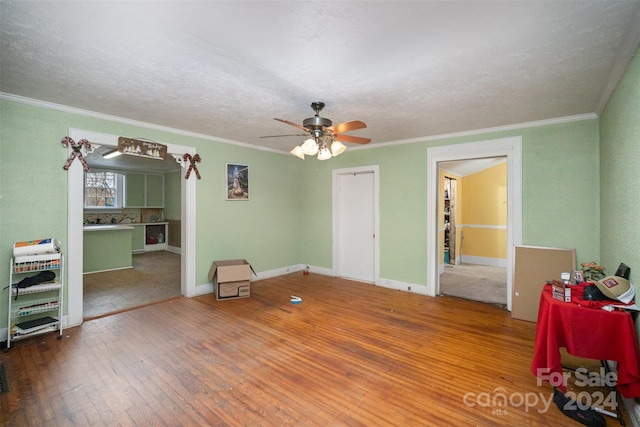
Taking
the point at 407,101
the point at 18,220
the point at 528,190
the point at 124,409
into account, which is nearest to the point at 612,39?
the point at 407,101

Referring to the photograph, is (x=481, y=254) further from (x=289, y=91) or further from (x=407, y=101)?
(x=289, y=91)

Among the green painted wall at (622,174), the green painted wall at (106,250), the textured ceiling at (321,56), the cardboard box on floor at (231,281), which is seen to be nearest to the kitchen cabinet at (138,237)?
the green painted wall at (106,250)

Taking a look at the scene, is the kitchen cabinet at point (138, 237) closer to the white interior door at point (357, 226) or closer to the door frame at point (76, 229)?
the door frame at point (76, 229)

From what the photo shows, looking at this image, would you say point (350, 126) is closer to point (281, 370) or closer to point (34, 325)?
point (281, 370)

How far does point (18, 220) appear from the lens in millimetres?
2998

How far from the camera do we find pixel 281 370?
2.45 m

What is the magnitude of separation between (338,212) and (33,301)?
461 cm

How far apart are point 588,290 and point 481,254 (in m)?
5.87

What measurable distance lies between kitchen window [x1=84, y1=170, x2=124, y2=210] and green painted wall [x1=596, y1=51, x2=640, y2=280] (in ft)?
33.6

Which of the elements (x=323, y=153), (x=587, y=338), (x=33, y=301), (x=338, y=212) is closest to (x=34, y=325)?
(x=33, y=301)

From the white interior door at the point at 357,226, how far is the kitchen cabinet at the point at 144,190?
21.7 ft

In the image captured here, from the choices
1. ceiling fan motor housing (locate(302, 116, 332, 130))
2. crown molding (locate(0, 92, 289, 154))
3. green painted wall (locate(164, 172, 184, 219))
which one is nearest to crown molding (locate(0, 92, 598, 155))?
crown molding (locate(0, 92, 289, 154))

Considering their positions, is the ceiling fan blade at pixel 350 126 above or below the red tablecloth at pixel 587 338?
above

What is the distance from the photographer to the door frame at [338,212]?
5.10m
